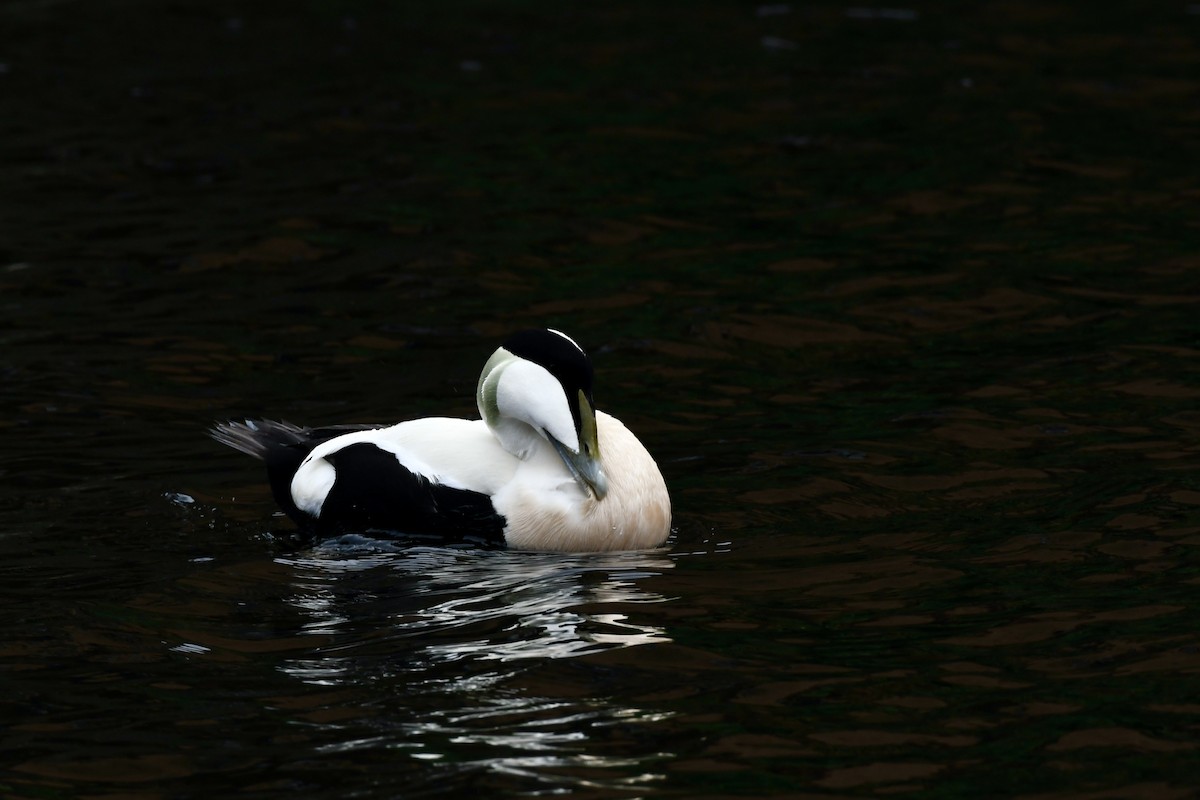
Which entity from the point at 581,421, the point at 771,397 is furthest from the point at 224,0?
the point at 581,421

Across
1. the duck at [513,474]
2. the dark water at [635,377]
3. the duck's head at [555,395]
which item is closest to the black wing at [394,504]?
the duck at [513,474]

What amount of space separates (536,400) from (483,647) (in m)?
1.09

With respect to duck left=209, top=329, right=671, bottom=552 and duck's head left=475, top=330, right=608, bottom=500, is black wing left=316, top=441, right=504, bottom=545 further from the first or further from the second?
duck's head left=475, top=330, right=608, bottom=500

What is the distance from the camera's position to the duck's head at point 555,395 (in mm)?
6246

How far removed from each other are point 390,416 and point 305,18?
8394 mm

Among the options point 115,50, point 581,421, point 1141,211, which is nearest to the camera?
point 581,421

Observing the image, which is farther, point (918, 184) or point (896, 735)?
point (918, 184)

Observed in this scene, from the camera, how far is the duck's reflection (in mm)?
4734

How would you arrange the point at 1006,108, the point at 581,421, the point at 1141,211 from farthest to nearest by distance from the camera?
the point at 1006,108 → the point at 1141,211 → the point at 581,421

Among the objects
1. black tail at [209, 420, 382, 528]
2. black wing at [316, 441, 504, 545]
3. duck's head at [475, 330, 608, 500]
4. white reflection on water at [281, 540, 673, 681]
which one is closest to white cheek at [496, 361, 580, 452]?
duck's head at [475, 330, 608, 500]

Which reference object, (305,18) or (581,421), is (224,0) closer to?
(305,18)

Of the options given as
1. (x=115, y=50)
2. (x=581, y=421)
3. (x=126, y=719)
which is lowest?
(x=126, y=719)

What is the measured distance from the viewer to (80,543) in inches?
260

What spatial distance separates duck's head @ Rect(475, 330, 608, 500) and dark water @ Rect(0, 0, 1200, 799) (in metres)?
0.36
